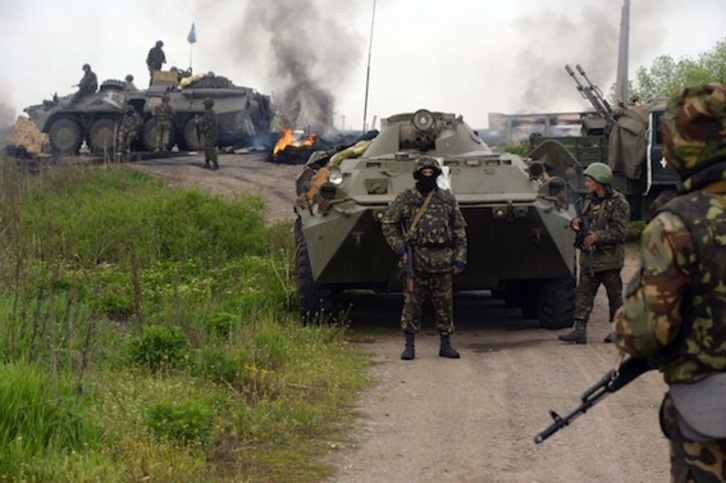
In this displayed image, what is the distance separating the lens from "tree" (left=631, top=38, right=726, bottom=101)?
3972 cm

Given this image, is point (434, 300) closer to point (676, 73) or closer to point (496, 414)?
point (496, 414)

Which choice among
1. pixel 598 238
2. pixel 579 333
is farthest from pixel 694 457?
pixel 579 333

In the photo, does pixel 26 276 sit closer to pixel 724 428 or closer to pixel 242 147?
pixel 724 428

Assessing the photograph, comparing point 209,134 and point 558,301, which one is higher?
point 209,134

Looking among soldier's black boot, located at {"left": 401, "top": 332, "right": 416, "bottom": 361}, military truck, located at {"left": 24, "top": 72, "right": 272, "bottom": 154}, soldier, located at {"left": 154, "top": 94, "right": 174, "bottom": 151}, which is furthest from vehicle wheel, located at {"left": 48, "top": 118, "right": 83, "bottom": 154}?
soldier's black boot, located at {"left": 401, "top": 332, "right": 416, "bottom": 361}

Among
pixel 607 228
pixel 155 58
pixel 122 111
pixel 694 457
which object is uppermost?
pixel 155 58

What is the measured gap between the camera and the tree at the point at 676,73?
130 feet

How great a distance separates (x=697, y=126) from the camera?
384 centimetres

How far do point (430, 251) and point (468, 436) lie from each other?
296cm

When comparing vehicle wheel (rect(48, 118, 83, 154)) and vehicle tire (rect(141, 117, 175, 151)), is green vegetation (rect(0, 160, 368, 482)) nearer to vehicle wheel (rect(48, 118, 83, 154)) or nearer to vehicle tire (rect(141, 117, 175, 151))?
vehicle tire (rect(141, 117, 175, 151))

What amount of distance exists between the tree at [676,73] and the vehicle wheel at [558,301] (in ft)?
87.2

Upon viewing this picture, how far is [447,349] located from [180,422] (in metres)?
4.04

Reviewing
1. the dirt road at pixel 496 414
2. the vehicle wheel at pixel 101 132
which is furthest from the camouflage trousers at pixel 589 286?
the vehicle wheel at pixel 101 132

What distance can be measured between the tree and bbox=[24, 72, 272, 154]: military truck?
1287 cm
